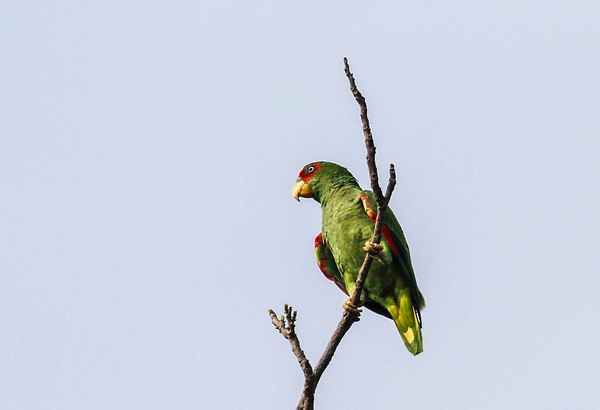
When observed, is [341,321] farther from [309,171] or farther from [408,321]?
[309,171]

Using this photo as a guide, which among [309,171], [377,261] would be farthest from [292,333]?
[309,171]

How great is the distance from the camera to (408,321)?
7809mm

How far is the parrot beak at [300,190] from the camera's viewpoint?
9.09m

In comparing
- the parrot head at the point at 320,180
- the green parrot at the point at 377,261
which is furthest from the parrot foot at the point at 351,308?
the parrot head at the point at 320,180

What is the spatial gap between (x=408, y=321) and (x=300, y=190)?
7.17 ft

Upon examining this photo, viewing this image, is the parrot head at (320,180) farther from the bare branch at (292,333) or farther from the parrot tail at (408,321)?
the bare branch at (292,333)

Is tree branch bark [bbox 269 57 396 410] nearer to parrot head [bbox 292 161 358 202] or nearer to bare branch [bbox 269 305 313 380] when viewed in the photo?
bare branch [bbox 269 305 313 380]

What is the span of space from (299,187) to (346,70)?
163 inches

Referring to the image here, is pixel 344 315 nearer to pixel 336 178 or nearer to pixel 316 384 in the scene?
pixel 316 384

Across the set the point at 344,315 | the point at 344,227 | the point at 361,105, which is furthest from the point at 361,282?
the point at 344,227

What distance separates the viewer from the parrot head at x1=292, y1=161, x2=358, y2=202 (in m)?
8.91

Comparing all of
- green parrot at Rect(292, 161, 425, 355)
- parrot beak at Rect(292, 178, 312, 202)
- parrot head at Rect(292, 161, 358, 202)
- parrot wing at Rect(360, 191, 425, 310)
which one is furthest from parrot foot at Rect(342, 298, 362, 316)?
parrot beak at Rect(292, 178, 312, 202)

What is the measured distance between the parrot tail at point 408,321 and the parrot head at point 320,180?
1.62 metres

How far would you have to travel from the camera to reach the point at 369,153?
520 centimetres
